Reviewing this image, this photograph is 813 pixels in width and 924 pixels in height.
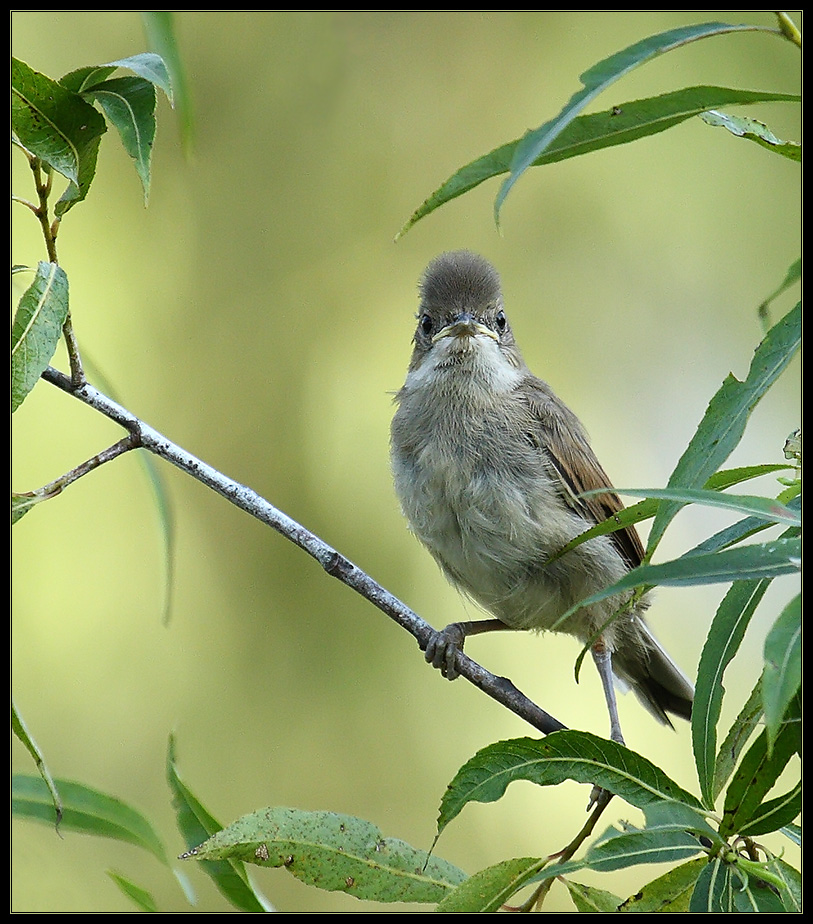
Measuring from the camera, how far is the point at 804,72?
1822 millimetres

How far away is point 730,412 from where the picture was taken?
1.84 meters

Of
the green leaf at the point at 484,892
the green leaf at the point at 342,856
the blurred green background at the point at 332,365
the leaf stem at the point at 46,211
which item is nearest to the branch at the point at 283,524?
the leaf stem at the point at 46,211

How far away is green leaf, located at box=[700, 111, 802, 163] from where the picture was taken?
1.93 metres

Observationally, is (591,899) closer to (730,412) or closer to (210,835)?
(210,835)

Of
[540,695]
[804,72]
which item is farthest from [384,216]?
[804,72]

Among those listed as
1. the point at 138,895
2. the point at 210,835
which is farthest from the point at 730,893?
the point at 138,895

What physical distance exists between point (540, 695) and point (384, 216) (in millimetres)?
3776

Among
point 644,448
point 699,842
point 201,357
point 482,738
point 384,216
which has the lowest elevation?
point 699,842

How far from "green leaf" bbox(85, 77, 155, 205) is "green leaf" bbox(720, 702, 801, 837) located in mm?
1702

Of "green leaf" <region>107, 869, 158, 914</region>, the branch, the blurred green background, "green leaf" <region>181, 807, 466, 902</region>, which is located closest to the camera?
"green leaf" <region>181, 807, 466, 902</region>

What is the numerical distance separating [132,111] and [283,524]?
1.10 metres

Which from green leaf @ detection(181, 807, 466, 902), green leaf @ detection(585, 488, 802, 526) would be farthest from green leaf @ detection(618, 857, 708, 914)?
green leaf @ detection(585, 488, 802, 526)

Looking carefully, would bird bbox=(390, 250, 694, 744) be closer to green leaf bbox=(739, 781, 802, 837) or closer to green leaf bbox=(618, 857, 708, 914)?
green leaf bbox=(618, 857, 708, 914)

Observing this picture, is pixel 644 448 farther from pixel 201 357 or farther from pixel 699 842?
pixel 699 842
